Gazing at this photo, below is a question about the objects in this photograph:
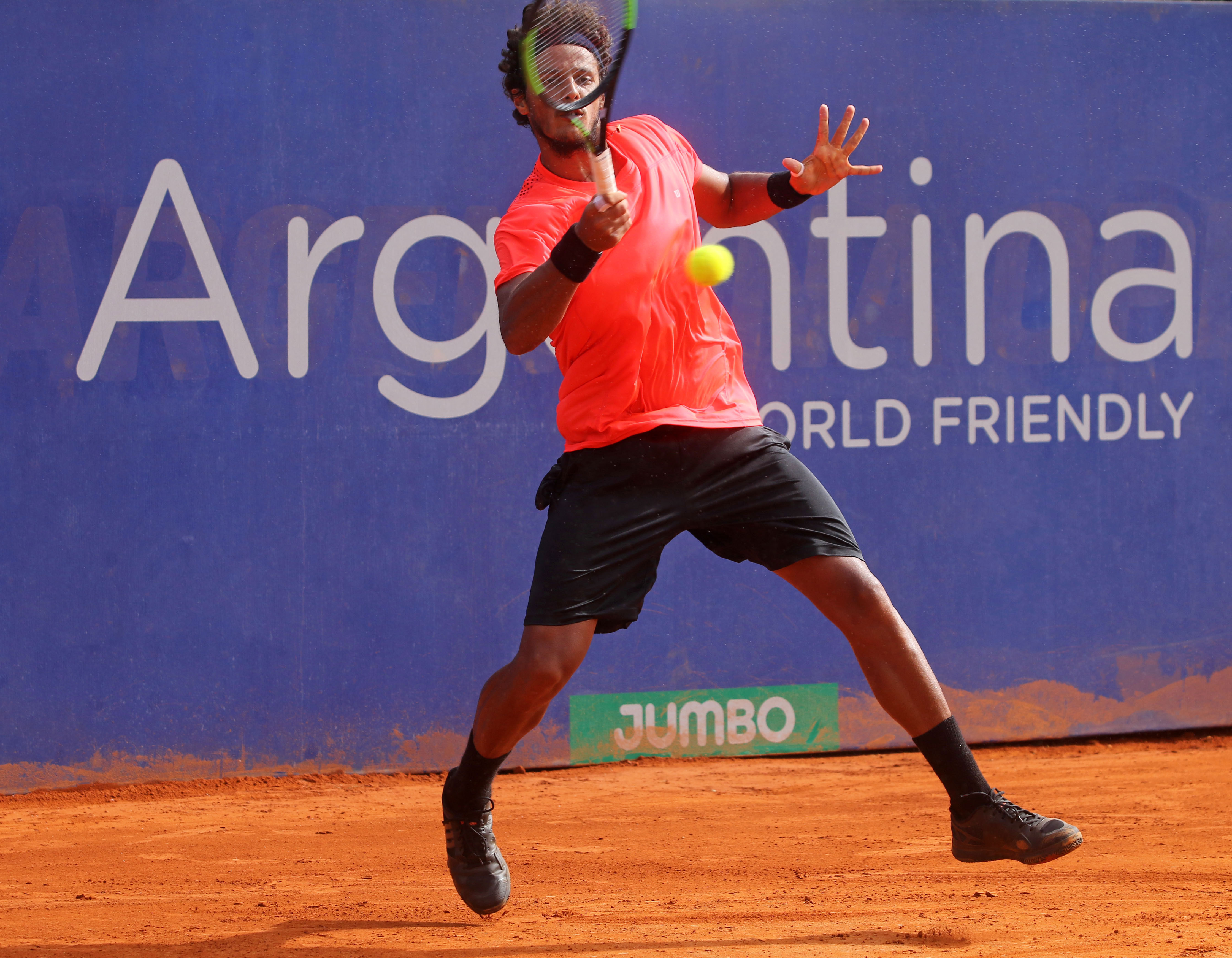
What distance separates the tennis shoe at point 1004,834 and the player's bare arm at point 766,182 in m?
1.33

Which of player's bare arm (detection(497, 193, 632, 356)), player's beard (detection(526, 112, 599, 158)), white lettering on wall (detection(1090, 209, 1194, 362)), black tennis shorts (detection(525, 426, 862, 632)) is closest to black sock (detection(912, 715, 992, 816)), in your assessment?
black tennis shorts (detection(525, 426, 862, 632))

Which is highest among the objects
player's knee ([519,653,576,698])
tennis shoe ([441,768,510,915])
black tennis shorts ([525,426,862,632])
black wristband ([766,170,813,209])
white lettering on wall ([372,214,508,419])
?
black wristband ([766,170,813,209])

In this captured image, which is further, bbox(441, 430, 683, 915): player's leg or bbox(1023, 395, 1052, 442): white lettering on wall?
bbox(1023, 395, 1052, 442): white lettering on wall

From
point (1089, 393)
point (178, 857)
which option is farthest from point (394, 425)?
point (1089, 393)

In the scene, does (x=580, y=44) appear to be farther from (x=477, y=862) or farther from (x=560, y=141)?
(x=477, y=862)

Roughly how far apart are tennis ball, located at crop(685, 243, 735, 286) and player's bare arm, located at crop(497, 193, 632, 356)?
0.23 m

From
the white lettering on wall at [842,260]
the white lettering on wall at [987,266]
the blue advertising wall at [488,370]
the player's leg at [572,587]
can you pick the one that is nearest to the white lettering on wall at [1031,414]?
the blue advertising wall at [488,370]

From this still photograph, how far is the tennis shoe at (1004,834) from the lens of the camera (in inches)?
99.4

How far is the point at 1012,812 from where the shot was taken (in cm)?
260

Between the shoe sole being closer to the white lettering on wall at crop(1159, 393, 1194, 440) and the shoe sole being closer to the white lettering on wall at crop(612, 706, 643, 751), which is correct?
the white lettering on wall at crop(612, 706, 643, 751)

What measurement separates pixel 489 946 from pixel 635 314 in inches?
52.8

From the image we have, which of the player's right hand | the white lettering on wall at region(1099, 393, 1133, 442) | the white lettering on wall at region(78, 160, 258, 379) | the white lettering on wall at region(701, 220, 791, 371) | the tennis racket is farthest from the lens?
the white lettering on wall at region(1099, 393, 1133, 442)

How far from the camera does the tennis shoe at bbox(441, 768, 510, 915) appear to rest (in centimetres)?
273

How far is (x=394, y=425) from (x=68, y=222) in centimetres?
113
